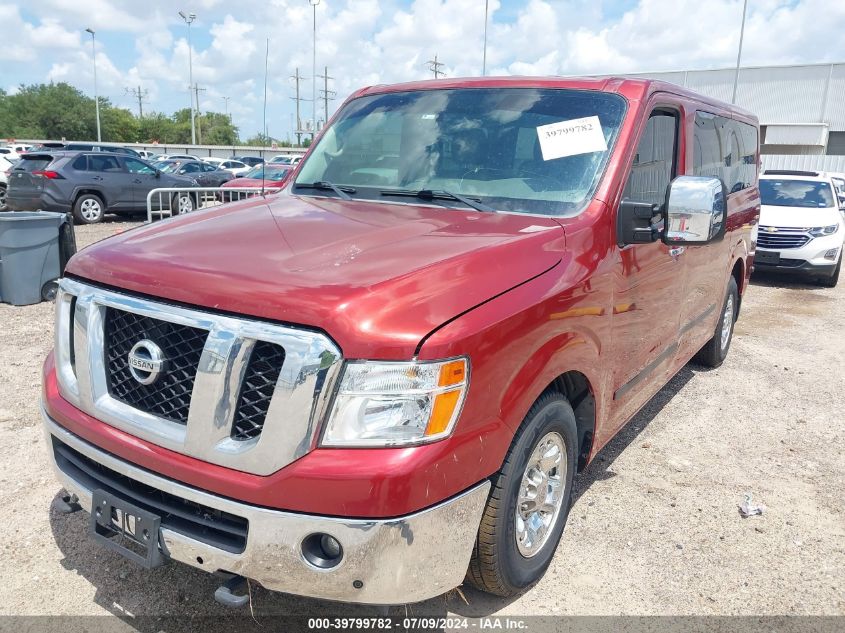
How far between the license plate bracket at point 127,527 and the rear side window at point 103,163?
1578cm

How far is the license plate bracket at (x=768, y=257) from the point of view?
1050cm

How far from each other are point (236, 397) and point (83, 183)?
52.2ft

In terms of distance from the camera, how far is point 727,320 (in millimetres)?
6082

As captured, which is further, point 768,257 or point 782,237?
point 768,257

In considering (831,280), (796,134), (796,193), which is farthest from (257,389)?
(796,134)

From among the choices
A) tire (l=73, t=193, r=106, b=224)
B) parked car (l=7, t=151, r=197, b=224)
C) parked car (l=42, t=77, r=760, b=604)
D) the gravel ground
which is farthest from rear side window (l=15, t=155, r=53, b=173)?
parked car (l=42, t=77, r=760, b=604)

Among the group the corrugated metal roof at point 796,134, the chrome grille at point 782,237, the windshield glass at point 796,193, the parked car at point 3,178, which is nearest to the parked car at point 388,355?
the chrome grille at point 782,237

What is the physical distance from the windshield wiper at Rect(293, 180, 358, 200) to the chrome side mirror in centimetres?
153

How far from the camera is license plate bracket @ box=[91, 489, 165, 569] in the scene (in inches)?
85.5

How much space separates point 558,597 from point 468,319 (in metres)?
1.48

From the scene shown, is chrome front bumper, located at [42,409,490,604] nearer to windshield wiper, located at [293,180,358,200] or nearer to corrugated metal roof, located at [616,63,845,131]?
windshield wiper, located at [293,180,358,200]

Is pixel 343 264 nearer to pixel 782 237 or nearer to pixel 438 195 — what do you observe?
pixel 438 195

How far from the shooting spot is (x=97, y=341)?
237 cm

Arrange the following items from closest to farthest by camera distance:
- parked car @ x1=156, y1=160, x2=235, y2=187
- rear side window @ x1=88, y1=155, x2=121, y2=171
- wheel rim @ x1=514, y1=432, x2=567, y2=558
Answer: wheel rim @ x1=514, y1=432, x2=567, y2=558
rear side window @ x1=88, y1=155, x2=121, y2=171
parked car @ x1=156, y1=160, x2=235, y2=187
